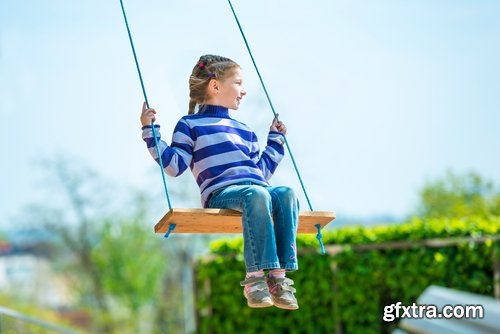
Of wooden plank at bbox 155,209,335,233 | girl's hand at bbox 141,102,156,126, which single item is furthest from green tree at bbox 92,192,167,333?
girl's hand at bbox 141,102,156,126

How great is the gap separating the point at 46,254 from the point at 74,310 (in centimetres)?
176

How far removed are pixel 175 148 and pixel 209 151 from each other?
4.4 inches

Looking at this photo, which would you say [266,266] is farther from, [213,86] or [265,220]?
[213,86]

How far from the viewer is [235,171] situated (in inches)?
104

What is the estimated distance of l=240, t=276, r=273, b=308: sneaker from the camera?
2439 mm

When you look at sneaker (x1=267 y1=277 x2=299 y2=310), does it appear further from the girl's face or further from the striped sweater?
the girl's face

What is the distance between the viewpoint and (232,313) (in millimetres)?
7855

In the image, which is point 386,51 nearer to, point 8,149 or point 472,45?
point 472,45

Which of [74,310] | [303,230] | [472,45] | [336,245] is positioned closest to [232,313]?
[336,245]

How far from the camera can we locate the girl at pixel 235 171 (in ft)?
8.18

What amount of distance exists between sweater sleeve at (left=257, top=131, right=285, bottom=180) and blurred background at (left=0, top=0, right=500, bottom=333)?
1314cm

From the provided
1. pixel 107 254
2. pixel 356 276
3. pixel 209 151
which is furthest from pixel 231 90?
pixel 107 254

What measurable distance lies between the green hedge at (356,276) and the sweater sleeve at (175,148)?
15.6 feet

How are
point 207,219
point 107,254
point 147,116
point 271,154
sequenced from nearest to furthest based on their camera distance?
point 207,219 → point 147,116 → point 271,154 → point 107,254
